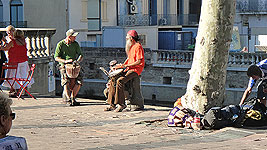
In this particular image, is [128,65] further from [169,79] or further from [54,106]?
[169,79]

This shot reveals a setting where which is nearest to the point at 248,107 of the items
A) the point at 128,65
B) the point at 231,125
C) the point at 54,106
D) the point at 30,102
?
the point at 231,125

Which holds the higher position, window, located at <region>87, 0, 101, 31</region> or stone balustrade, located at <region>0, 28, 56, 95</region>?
window, located at <region>87, 0, 101, 31</region>

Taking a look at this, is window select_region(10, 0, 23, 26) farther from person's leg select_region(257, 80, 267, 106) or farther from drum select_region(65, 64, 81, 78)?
person's leg select_region(257, 80, 267, 106)

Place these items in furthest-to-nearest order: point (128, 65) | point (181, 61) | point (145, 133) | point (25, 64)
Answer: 1. point (181, 61)
2. point (25, 64)
3. point (128, 65)
4. point (145, 133)

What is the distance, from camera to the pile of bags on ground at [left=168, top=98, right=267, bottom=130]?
30.7 feet

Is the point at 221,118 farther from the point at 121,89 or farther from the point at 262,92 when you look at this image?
the point at 121,89

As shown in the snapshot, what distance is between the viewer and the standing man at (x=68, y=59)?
12.6 metres

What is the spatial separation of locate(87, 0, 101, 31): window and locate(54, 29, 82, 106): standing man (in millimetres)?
27262

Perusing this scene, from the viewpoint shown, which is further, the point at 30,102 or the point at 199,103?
the point at 30,102

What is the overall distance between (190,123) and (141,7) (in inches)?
1288

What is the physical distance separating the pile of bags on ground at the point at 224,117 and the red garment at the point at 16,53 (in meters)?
4.98

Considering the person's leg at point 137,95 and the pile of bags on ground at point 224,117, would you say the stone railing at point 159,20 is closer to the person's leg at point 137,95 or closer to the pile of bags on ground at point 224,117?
the person's leg at point 137,95

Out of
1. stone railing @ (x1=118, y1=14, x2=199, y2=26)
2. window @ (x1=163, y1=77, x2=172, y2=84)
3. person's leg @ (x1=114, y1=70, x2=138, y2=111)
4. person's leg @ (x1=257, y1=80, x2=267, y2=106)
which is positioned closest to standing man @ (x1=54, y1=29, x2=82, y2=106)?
person's leg @ (x1=114, y1=70, x2=138, y2=111)

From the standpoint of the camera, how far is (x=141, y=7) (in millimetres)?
41781
